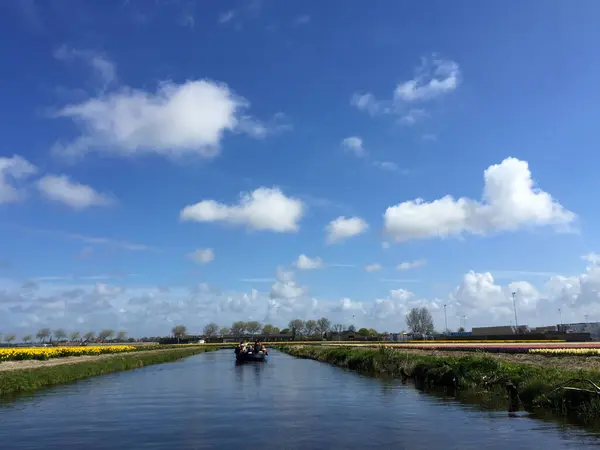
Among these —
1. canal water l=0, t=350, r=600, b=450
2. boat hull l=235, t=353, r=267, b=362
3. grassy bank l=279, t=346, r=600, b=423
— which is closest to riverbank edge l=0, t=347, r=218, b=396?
canal water l=0, t=350, r=600, b=450

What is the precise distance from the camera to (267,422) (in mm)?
25734

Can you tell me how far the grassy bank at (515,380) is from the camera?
2472 cm

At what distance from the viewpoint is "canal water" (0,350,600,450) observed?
20484 mm

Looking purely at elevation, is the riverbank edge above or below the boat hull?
above

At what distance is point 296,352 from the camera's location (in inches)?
4798

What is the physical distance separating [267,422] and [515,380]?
1590 cm

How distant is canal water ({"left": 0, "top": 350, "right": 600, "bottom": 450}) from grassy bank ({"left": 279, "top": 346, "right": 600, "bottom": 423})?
2379mm

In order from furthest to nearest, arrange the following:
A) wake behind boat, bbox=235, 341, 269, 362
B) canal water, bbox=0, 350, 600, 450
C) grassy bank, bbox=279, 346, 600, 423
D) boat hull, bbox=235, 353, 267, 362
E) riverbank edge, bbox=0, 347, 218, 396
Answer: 1. wake behind boat, bbox=235, 341, 269, 362
2. boat hull, bbox=235, 353, 267, 362
3. riverbank edge, bbox=0, 347, 218, 396
4. grassy bank, bbox=279, 346, 600, 423
5. canal water, bbox=0, 350, 600, 450

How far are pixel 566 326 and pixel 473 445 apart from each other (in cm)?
17010

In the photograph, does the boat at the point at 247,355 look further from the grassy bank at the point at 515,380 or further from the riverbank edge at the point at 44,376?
the grassy bank at the point at 515,380

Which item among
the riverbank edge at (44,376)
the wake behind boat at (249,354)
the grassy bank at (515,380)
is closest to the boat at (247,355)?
the wake behind boat at (249,354)

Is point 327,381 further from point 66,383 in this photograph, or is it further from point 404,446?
point 404,446

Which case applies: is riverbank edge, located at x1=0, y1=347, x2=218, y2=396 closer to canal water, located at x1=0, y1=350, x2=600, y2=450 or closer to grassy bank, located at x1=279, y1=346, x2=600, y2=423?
canal water, located at x1=0, y1=350, x2=600, y2=450

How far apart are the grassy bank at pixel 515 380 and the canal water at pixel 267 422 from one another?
7.81 feet
